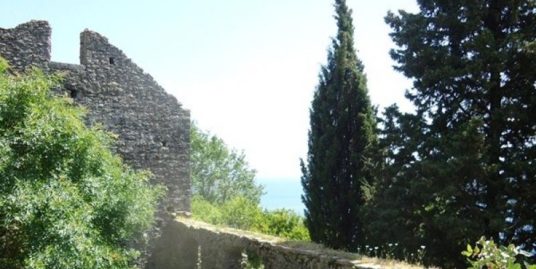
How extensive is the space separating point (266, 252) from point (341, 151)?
740 centimetres

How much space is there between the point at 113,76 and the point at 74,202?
568cm

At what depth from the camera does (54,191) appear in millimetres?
8047

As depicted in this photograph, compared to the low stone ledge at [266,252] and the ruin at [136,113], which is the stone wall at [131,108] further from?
the low stone ledge at [266,252]

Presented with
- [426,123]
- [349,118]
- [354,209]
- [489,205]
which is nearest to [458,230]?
[489,205]

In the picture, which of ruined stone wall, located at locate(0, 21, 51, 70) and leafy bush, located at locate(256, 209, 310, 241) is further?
leafy bush, located at locate(256, 209, 310, 241)

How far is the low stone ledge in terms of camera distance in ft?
21.3

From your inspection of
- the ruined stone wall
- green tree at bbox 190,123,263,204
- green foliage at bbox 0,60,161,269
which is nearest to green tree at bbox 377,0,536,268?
green foliage at bbox 0,60,161,269

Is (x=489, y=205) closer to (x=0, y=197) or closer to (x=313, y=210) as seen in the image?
(x=313, y=210)

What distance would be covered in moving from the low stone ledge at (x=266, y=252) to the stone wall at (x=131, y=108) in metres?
1.69

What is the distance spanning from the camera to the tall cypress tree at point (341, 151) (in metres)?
14.9

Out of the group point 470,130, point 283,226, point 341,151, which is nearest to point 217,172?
point 283,226

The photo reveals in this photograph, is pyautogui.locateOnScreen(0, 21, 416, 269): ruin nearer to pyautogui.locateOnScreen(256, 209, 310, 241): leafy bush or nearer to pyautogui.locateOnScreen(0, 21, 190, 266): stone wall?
pyautogui.locateOnScreen(0, 21, 190, 266): stone wall

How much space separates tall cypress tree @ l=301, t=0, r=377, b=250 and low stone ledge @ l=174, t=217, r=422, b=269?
452cm

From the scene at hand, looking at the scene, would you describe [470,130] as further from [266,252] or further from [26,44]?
[26,44]
